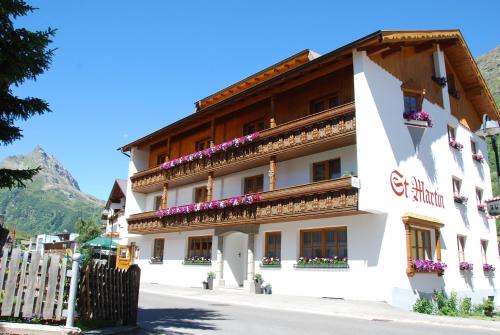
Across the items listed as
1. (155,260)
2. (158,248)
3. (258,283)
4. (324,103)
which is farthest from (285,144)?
(155,260)

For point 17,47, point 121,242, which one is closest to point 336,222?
point 17,47

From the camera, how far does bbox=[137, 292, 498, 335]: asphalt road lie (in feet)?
32.3

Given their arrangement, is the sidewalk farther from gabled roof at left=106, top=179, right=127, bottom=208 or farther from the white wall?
gabled roof at left=106, top=179, right=127, bottom=208

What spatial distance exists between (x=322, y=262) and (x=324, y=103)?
7284 mm

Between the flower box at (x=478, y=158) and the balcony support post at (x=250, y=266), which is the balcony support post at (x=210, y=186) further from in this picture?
the flower box at (x=478, y=158)

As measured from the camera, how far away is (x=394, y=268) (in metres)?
17.5

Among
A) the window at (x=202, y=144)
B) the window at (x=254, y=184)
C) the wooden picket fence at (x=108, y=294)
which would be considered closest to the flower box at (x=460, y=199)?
the window at (x=254, y=184)

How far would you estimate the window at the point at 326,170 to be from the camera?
2033cm

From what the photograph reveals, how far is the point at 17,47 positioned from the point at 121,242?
27071mm

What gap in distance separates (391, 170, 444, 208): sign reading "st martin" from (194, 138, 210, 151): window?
12.9 meters

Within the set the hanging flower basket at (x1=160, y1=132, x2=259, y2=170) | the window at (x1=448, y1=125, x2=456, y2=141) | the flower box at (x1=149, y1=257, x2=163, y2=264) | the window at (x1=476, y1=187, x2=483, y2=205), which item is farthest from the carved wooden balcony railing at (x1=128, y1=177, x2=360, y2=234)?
the window at (x1=476, y1=187, x2=483, y2=205)

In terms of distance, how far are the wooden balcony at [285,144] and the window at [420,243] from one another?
4.87m

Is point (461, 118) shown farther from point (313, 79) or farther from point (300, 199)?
point (300, 199)

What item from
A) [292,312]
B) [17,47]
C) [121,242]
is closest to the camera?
[17,47]
